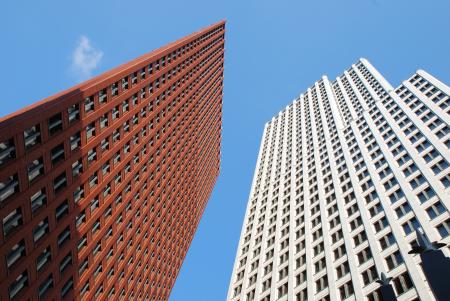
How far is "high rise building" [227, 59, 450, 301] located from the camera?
1777 inches

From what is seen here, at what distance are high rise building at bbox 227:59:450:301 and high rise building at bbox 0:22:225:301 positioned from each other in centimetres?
1543

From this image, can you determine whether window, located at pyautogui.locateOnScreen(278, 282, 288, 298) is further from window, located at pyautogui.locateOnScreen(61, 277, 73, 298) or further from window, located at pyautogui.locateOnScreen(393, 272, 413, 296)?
window, located at pyautogui.locateOnScreen(61, 277, 73, 298)

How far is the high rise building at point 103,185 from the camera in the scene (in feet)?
116

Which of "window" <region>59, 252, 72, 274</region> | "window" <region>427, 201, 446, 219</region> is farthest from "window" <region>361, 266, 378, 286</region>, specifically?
"window" <region>59, 252, 72, 274</region>

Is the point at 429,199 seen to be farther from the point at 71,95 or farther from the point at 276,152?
the point at 276,152

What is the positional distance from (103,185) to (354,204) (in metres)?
33.7

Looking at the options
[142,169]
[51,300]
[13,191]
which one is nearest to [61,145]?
[13,191]

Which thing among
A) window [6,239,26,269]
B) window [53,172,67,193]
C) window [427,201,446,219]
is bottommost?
window [6,239,26,269]

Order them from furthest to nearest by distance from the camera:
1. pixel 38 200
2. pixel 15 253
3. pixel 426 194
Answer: pixel 426 194
pixel 38 200
pixel 15 253

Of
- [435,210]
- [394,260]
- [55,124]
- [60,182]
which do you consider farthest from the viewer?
[435,210]

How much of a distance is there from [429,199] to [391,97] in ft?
138

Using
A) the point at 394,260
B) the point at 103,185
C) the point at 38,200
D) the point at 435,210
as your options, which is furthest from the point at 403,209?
the point at 38,200

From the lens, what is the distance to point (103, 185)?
49.6m

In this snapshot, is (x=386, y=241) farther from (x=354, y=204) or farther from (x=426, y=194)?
(x=354, y=204)
